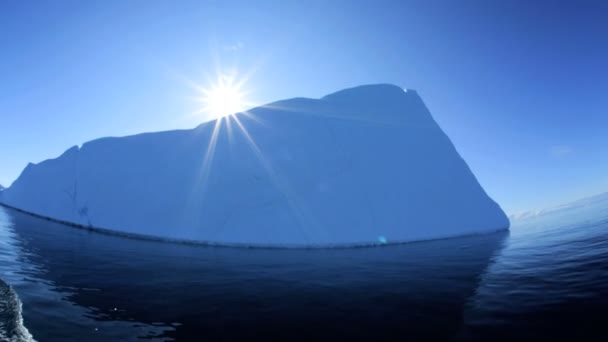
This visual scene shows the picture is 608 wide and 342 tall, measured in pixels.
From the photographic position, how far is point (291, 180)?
22656 millimetres

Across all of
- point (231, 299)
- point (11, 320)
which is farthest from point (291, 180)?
point (11, 320)

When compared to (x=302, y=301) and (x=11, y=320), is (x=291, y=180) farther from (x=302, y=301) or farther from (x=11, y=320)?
(x=11, y=320)

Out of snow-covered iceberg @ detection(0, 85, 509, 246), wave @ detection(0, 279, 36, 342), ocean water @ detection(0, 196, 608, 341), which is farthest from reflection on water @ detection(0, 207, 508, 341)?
snow-covered iceberg @ detection(0, 85, 509, 246)

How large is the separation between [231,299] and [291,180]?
54.5ft

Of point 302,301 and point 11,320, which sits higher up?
point 302,301

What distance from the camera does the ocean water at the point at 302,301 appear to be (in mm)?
4312

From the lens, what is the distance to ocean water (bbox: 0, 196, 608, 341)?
431 centimetres

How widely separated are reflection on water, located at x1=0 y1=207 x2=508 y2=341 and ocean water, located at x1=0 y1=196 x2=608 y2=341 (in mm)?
20

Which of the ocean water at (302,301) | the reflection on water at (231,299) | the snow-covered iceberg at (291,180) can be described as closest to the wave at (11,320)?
the ocean water at (302,301)

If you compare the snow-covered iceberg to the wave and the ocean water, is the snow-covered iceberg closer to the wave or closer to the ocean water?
the ocean water

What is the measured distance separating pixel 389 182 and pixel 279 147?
32.6ft

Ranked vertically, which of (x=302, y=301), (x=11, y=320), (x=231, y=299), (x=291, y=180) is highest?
(x=291, y=180)

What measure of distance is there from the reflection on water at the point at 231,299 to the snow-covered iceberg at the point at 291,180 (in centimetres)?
1027

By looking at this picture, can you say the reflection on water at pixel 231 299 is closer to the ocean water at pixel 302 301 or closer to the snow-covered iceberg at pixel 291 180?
the ocean water at pixel 302 301
